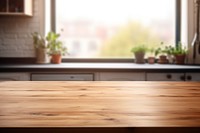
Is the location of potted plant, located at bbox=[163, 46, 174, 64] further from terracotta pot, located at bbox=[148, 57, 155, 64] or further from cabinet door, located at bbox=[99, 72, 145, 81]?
cabinet door, located at bbox=[99, 72, 145, 81]

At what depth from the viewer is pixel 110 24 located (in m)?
4.18

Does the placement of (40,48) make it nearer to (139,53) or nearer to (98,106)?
(139,53)

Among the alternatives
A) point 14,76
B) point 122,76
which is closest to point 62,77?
point 14,76

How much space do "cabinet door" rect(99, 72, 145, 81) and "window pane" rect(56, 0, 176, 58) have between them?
95cm

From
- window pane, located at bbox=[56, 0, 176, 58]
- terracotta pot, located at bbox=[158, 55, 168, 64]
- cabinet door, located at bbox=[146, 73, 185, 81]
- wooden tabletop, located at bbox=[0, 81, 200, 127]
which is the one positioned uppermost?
A: window pane, located at bbox=[56, 0, 176, 58]

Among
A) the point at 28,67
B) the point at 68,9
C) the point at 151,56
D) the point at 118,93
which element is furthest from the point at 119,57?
the point at 118,93

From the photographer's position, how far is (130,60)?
161 inches

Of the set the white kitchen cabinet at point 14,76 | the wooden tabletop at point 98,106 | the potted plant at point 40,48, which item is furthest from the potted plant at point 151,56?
the wooden tabletop at point 98,106

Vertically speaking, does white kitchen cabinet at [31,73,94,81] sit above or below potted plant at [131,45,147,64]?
below

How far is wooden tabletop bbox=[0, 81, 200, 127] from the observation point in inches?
35.8

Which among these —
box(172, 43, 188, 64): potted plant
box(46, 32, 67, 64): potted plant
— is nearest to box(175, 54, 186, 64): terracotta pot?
box(172, 43, 188, 64): potted plant

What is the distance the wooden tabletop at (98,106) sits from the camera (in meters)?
0.91

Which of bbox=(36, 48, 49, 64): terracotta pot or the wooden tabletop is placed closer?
the wooden tabletop

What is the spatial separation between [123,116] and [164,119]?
0.40 feet
